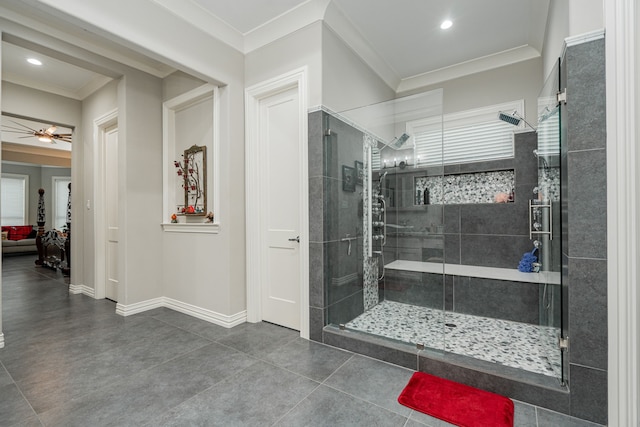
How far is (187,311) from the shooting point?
337 centimetres

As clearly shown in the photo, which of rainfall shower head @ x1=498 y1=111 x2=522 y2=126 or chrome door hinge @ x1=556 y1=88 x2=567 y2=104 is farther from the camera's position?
rainfall shower head @ x1=498 y1=111 x2=522 y2=126

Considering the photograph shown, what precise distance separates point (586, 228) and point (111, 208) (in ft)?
15.7

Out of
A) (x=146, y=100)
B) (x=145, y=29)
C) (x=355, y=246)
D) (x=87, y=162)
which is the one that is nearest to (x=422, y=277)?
(x=355, y=246)

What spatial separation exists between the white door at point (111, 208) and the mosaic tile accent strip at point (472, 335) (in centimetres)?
323

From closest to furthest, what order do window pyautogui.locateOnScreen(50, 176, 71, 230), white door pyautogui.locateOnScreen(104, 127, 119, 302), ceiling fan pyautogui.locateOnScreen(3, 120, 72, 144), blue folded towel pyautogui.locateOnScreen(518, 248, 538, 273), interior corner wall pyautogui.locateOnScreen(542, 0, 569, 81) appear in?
interior corner wall pyautogui.locateOnScreen(542, 0, 569, 81)
blue folded towel pyautogui.locateOnScreen(518, 248, 538, 273)
white door pyautogui.locateOnScreen(104, 127, 119, 302)
ceiling fan pyautogui.locateOnScreen(3, 120, 72, 144)
window pyautogui.locateOnScreen(50, 176, 71, 230)

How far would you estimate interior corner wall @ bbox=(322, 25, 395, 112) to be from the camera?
2.69 metres

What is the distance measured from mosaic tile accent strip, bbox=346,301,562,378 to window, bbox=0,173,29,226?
11.4 m

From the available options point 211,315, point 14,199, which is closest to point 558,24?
point 211,315

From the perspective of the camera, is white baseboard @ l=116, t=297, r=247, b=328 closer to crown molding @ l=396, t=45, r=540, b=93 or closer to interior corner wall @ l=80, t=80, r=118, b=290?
interior corner wall @ l=80, t=80, r=118, b=290

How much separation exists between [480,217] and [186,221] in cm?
353

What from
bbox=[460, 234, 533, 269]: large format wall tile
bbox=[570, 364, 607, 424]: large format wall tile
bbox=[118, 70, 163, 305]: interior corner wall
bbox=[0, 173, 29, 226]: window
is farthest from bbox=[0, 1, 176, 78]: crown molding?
bbox=[0, 173, 29, 226]: window

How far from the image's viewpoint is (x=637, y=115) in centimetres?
145

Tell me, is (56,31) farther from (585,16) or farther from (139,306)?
(585,16)

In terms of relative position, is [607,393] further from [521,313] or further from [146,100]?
[146,100]
